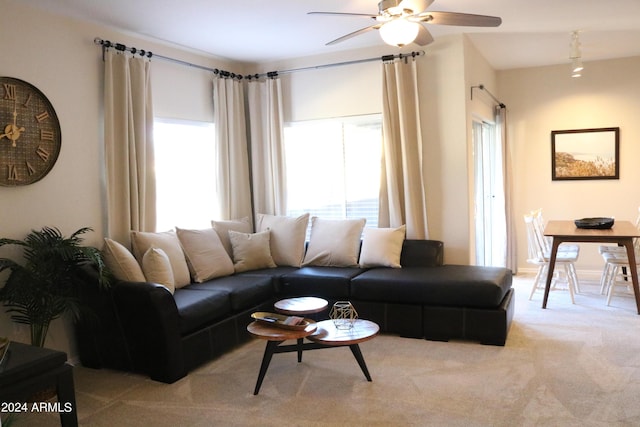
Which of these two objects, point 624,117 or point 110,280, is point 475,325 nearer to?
point 110,280

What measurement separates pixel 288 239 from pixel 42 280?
231cm

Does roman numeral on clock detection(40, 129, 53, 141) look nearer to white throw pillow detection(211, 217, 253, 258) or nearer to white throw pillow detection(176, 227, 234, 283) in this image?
white throw pillow detection(176, 227, 234, 283)

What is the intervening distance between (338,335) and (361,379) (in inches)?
15.6

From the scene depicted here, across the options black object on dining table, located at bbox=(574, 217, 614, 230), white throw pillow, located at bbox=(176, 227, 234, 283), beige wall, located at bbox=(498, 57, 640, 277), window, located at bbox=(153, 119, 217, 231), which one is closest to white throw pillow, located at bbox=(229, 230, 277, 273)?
white throw pillow, located at bbox=(176, 227, 234, 283)

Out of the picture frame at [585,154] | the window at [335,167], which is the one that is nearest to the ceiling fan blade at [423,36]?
the window at [335,167]

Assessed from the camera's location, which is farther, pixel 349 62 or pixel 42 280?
pixel 349 62

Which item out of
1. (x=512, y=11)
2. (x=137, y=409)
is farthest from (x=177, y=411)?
(x=512, y=11)

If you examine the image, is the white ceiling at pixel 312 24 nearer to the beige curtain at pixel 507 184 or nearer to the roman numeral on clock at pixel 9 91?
the roman numeral on clock at pixel 9 91

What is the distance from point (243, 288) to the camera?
4156mm

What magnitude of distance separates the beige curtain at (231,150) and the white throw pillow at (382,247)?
1.53 metres

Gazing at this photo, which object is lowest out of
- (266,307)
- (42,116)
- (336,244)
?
(266,307)

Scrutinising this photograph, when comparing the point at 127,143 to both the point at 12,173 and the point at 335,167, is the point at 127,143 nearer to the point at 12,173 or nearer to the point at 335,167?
the point at 12,173

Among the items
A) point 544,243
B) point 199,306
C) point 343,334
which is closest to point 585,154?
point 544,243

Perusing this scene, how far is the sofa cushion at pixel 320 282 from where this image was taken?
440 cm
